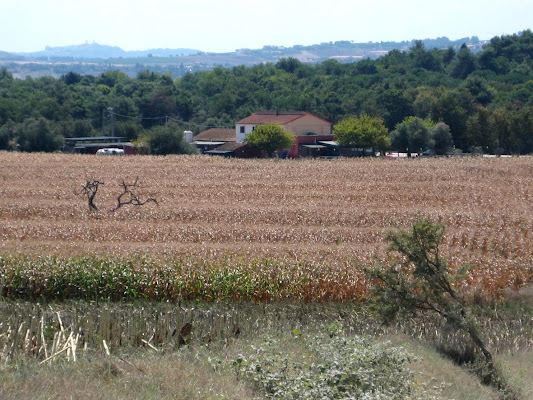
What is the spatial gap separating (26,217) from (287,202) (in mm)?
11676

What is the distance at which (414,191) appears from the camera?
36.3m

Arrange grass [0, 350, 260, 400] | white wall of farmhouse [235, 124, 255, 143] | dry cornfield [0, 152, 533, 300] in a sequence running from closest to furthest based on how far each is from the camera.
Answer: grass [0, 350, 260, 400] → dry cornfield [0, 152, 533, 300] → white wall of farmhouse [235, 124, 255, 143]

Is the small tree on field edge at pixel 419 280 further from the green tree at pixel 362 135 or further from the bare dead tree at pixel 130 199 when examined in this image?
the green tree at pixel 362 135

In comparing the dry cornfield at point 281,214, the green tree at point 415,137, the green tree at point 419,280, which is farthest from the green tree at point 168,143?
the green tree at point 419,280

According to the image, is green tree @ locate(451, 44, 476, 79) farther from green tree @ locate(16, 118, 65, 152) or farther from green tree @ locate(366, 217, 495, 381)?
green tree @ locate(366, 217, 495, 381)

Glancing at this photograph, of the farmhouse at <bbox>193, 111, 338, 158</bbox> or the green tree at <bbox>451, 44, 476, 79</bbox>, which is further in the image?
the green tree at <bbox>451, 44, 476, 79</bbox>

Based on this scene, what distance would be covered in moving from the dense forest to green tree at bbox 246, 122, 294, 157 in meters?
7.63

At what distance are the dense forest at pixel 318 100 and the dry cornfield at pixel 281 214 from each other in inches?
840

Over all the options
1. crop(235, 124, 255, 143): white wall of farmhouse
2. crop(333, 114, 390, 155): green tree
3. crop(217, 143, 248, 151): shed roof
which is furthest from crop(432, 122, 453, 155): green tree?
crop(235, 124, 255, 143): white wall of farmhouse

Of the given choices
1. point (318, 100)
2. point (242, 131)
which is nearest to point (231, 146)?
point (242, 131)

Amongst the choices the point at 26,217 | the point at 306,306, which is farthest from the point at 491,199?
the point at 26,217

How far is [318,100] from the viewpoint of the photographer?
3888 inches

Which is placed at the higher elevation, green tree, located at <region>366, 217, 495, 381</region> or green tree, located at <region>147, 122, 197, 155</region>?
green tree, located at <region>366, 217, 495, 381</region>

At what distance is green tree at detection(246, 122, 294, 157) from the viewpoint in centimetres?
6650
